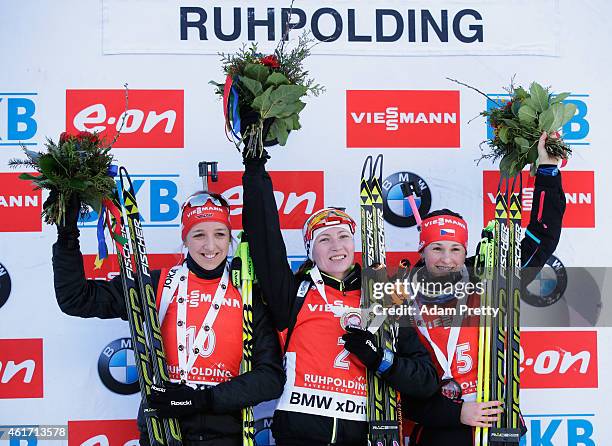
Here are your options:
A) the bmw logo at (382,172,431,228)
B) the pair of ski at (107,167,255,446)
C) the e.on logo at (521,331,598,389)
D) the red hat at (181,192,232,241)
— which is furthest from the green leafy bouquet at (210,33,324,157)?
the e.on logo at (521,331,598,389)

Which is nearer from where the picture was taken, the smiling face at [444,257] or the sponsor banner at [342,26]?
the smiling face at [444,257]

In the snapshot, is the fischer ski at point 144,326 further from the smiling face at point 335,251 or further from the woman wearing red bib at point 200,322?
the smiling face at point 335,251

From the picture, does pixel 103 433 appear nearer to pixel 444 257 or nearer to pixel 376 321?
pixel 376 321

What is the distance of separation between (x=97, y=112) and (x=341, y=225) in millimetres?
1605

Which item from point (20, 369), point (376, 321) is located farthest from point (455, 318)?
point (20, 369)

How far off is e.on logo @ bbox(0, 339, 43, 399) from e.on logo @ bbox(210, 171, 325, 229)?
51.2 inches

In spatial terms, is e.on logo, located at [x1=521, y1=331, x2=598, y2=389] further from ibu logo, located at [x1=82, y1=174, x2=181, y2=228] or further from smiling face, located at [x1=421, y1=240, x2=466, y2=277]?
ibu logo, located at [x1=82, y1=174, x2=181, y2=228]

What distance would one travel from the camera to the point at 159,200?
4.48 meters

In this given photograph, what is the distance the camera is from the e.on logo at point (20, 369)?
14.3 ft

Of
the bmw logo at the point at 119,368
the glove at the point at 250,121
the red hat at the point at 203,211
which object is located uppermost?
the glove at the point at 250,121

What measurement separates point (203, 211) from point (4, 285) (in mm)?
1345

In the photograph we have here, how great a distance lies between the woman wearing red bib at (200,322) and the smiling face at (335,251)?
361mm

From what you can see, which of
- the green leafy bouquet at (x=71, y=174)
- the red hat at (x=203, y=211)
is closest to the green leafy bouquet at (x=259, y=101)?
the red hat at (x=203, y=211)

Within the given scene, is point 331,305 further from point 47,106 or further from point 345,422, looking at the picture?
point 47,106
